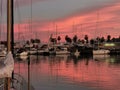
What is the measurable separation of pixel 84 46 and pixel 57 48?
13.8 m

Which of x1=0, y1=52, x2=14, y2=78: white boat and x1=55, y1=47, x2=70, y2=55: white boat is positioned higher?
x1=0, y1=52, x2=14, y2=78: white boat

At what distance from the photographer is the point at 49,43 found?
15775 centimetres

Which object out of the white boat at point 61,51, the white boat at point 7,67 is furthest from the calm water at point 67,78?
the white boat at point 61,51

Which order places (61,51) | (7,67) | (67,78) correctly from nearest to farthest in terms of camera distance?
(7,67) < (67,78) < (61,51)

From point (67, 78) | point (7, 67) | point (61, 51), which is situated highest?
point (7, 67)

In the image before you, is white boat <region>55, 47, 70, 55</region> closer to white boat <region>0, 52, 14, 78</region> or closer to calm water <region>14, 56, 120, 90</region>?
calm water <region>14, 56, 120, 90</region>

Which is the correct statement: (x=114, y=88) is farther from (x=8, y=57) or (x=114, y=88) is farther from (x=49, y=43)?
(x=49, y=43)

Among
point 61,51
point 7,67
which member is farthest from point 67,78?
point 61,51

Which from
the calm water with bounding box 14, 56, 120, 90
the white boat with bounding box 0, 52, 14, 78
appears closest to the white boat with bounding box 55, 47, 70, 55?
the calm water with bounding box 14, 56, 120, 90

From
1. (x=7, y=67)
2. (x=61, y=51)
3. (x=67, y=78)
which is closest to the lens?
(x=7, y=67)

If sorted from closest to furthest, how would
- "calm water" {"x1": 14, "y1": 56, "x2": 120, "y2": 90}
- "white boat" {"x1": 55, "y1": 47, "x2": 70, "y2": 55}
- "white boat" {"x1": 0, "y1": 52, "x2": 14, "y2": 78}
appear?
"white boat" {"x1": 0, "y1": 52, "x2": 14, "y2": 78}, "calm water" {"x1": 14, "y1": 56, "x2": 120, "y2": 90}, "white boat" {"x1": 55, "y1": 47, "x2": 70, "y2": 55}

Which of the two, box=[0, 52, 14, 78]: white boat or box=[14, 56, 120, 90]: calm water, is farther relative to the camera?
box=[14, 56, 120, 90]: calm water

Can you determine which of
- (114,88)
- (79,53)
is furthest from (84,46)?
(114,88)

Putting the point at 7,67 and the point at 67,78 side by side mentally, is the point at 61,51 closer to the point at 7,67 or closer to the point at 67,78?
the point at 67,78
